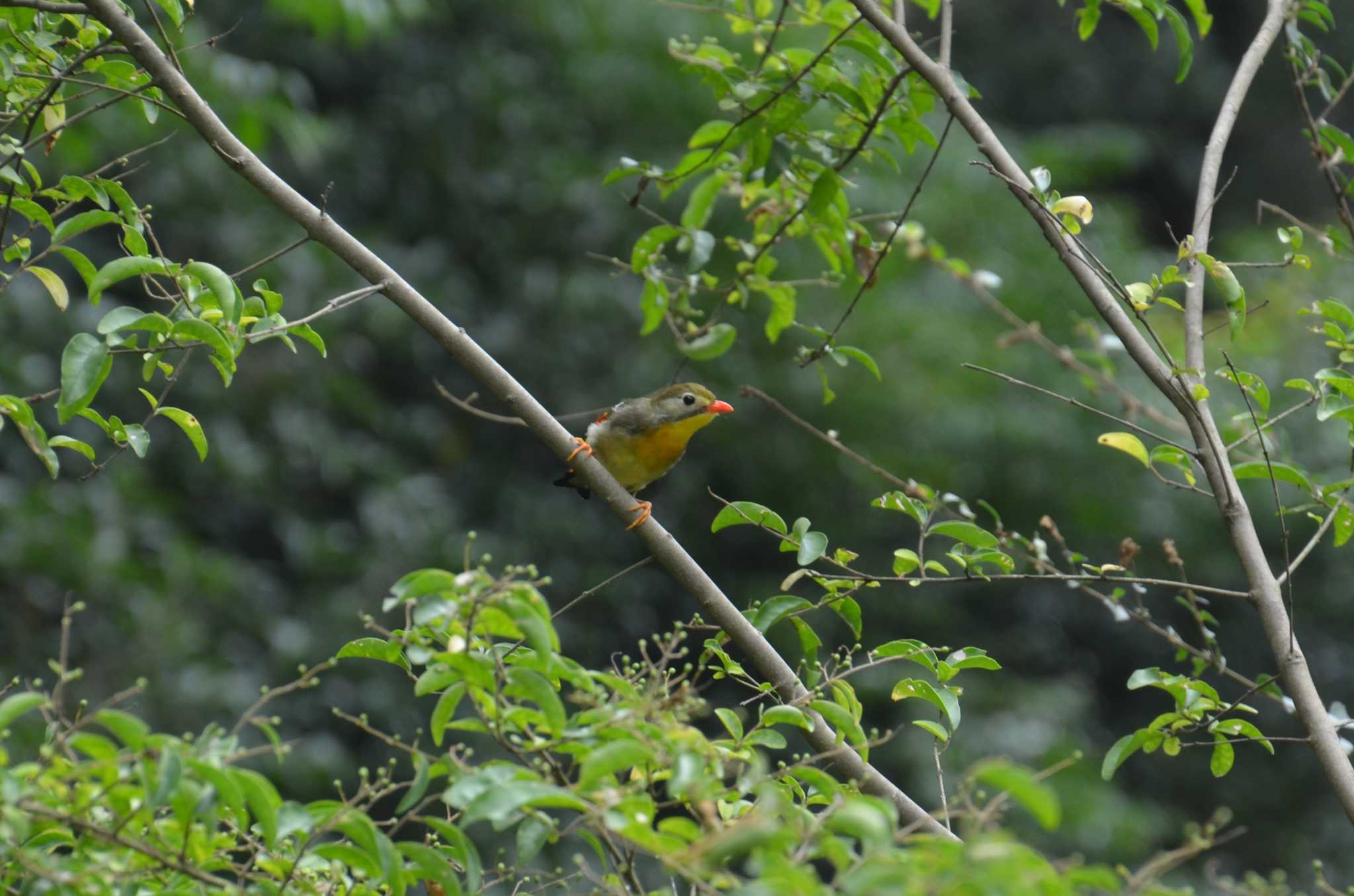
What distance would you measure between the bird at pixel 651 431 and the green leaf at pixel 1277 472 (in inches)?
75.9

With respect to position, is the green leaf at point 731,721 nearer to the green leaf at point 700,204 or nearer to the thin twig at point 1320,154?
the green leaf at point 700,204

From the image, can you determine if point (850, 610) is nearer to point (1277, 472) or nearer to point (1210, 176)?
point (1277, 472)

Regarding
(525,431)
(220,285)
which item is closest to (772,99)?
(220,285)

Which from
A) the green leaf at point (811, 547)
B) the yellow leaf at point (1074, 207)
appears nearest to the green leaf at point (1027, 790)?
the green leaf at point (811, 547)

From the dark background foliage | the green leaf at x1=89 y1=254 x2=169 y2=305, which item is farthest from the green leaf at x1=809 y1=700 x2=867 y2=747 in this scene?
the dark background foliage

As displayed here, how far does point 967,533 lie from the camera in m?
2.25

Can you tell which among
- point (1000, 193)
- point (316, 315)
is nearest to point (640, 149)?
point (1000, 193)

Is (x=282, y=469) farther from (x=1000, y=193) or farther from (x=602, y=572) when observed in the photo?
(x=1000, y=193)

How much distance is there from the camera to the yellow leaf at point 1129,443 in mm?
2406

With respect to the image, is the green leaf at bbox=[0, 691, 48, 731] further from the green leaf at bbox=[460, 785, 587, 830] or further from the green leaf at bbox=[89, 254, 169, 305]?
the green leaf at bbox=[89, 254, 169, 305]

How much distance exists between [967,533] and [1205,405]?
1.87 feet

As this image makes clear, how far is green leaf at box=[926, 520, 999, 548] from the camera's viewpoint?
221cm

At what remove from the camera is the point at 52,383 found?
630 cm

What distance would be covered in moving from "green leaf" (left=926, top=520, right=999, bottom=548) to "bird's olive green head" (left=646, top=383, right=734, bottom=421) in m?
1.94
